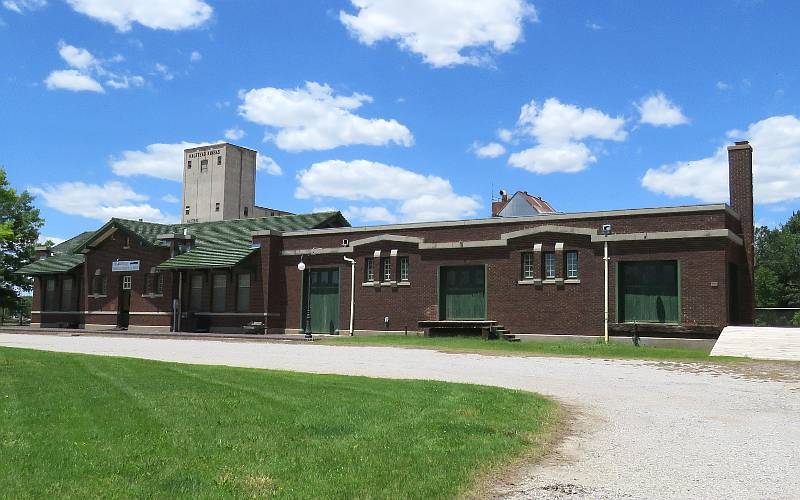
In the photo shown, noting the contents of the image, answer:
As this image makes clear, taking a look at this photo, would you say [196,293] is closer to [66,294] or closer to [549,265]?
[66,294]

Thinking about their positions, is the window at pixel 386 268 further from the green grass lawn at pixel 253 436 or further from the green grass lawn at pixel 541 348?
the green grass lawn at pixel 253 436

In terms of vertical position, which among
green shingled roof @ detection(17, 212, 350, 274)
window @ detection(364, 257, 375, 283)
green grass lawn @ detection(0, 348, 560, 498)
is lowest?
green grass lawn @ detection(0, 348, 560, 498)

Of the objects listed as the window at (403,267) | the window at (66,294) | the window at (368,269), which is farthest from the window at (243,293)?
the window at (66,294)

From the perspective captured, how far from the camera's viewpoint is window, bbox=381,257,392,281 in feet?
119

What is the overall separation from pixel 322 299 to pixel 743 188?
68.6ft

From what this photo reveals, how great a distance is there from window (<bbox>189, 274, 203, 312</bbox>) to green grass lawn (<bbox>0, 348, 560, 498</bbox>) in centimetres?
2998

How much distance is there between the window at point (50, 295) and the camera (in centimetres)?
4984

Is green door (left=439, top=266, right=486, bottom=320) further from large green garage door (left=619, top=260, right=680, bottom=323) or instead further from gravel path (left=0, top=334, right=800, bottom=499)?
gravel path (left=0, top=334, right=800, bottom=499)

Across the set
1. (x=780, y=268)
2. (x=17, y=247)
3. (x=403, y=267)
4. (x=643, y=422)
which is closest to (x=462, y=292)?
(x=403, y=267)

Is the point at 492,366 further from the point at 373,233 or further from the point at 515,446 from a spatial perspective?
the point at 373,233

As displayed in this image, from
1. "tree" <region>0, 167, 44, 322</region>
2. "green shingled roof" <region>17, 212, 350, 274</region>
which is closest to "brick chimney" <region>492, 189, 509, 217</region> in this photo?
"green shingled roof" <region>17, 212, 350, 274</region>

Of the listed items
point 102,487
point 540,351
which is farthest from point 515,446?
point 540,351

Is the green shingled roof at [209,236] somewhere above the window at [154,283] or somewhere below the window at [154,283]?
above

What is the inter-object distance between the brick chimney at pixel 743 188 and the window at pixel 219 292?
87.1 feet
